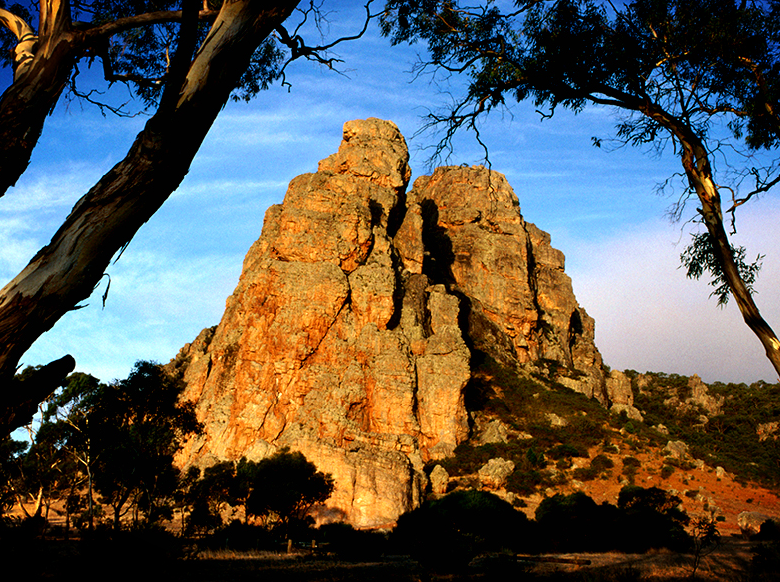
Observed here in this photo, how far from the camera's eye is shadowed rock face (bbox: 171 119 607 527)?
120 feet

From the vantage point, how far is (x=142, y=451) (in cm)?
2323

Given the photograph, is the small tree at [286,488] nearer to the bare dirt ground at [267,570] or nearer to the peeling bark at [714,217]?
the bare dirt ground at [267,570]

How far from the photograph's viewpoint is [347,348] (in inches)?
1732

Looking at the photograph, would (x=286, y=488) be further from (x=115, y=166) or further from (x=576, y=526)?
(x=115, y=166)

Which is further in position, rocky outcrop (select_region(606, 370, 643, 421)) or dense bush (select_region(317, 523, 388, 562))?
rocky outcrop (select_region(606, 370, 643, 421))

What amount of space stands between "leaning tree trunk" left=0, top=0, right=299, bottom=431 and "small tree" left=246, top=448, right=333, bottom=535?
25463mm

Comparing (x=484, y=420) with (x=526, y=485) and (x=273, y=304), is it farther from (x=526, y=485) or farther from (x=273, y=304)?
(x=273, y=304)

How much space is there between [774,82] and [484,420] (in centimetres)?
4513

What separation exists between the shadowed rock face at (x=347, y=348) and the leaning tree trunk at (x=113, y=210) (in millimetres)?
31713

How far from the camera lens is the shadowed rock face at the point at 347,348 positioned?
120 feet

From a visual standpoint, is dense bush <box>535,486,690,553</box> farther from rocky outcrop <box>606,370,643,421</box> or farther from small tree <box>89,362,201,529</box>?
rocky outcrop <box>606,370,643,421</box>

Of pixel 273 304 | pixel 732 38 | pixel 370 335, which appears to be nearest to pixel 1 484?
pixel 273 304

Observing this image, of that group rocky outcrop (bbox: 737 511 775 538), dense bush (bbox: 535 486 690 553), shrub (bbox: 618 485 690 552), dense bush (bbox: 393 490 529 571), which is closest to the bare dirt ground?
shrub (bbox: 618 485 690 552)

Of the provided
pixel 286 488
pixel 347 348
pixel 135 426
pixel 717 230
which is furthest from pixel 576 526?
pixel 347 348
